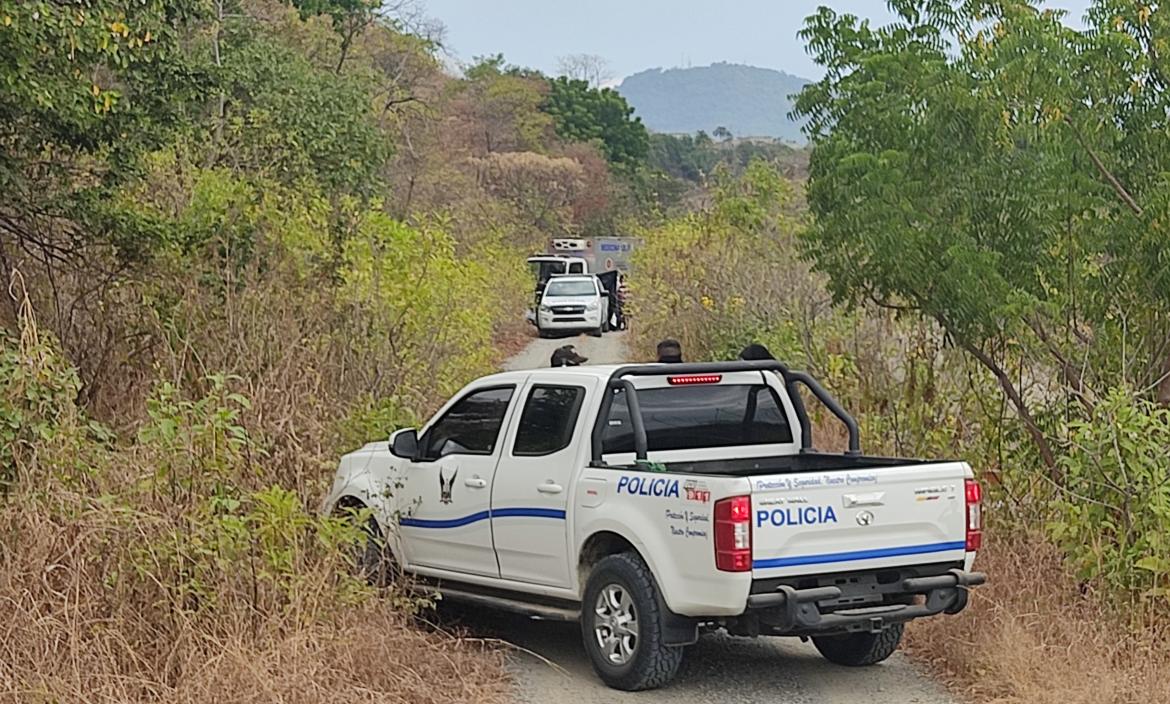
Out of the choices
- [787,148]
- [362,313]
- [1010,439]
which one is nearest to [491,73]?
[787,148]

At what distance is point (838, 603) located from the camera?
7.65 m

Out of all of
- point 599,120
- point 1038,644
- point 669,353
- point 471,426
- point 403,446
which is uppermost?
point 599,120

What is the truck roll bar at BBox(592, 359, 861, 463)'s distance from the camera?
8.26 m

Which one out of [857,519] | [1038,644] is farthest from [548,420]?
[1038,644]

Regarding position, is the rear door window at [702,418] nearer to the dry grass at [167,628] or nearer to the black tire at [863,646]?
the black tire at [863,646]

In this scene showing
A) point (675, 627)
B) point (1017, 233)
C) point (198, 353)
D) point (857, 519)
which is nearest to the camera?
point (857, 519)

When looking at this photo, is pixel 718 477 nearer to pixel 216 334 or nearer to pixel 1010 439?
pixel 1010 439

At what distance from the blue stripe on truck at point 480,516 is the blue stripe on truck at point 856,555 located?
1.46 meters

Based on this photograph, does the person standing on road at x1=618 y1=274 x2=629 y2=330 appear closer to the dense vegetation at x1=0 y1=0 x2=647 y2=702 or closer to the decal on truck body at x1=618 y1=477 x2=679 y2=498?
the dense vegetation at x1=0 y1=0 x2=647 y2=702

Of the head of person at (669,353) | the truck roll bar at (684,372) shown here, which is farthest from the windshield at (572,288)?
the truck roll bar at (684,372)

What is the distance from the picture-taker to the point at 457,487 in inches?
365

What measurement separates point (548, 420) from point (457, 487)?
81 centimetres

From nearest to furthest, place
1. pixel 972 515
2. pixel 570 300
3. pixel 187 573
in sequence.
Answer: pixel 187 573, pixel 972 515, pixel 570 300

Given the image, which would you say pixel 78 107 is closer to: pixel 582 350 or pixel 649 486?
pixel 649 486
